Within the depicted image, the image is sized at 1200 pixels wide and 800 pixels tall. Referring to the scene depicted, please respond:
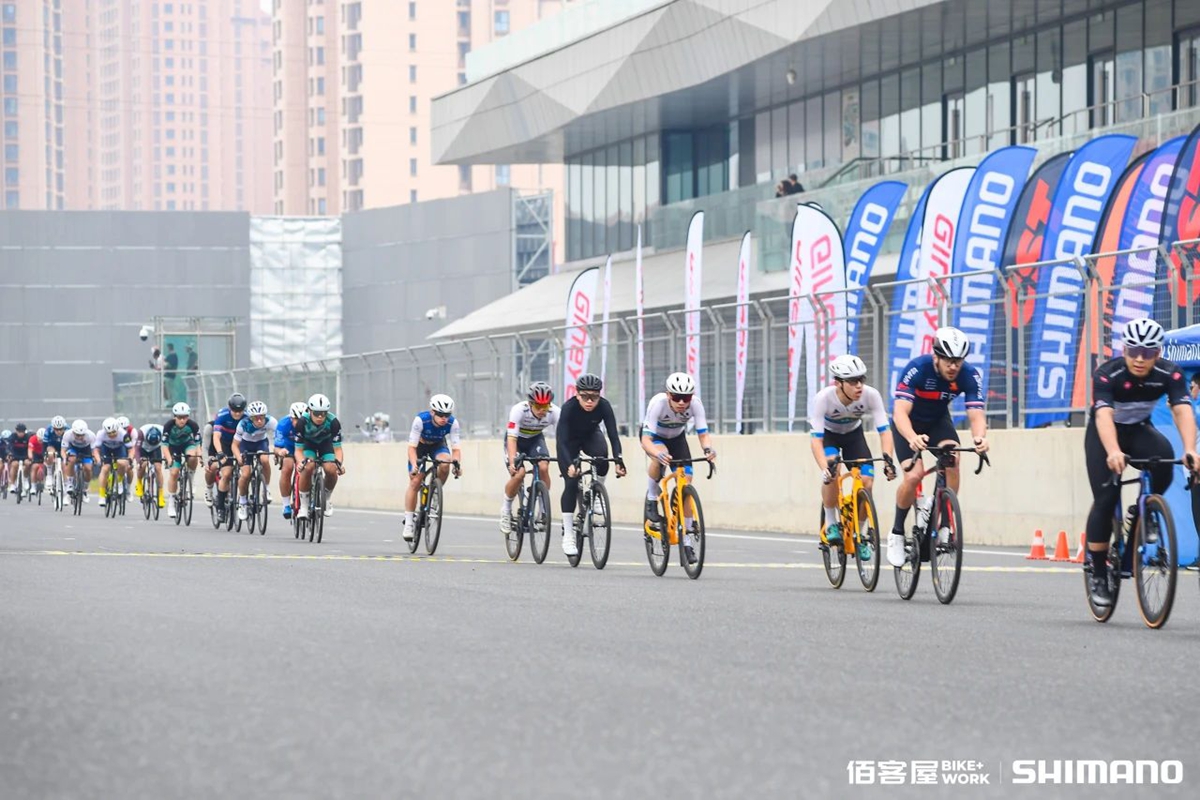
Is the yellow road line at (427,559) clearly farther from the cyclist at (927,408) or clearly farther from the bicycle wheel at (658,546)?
the cyclist at (927,408)

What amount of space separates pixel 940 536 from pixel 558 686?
5.22m

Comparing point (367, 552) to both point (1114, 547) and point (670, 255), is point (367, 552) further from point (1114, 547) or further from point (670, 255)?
point (670, 255)

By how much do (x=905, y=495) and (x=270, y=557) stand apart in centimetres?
737

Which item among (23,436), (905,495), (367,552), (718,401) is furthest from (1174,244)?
(23,436)

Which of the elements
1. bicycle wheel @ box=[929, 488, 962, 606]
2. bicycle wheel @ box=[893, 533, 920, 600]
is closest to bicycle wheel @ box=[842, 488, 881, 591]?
bicycle wheel @ box=[893, 533, 920, 600]

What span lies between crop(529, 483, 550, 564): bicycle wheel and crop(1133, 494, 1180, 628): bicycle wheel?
699 cm

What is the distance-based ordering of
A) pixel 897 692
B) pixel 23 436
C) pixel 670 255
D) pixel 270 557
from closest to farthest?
pixel 897 692 < pixel 270 557 < pixel 23 436 < pixel 670 255

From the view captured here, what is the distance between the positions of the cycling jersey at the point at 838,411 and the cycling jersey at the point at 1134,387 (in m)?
3.05

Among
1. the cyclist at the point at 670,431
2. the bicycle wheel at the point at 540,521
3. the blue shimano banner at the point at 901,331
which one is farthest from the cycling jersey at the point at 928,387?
the blue shimano banner at the point at 901,331

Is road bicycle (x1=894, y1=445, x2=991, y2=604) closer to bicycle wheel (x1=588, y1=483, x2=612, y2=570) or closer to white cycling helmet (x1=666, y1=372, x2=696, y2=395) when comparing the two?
white cycling helmet (x1=666, y1=372, x2=696, y2=395)

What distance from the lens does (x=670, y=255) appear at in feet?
171

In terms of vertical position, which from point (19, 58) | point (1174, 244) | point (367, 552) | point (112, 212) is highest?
point (19, 58)

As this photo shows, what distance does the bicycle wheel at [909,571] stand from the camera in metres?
13.2

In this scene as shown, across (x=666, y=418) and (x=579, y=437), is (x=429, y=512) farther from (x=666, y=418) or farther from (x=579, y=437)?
(x=666, y=418)
